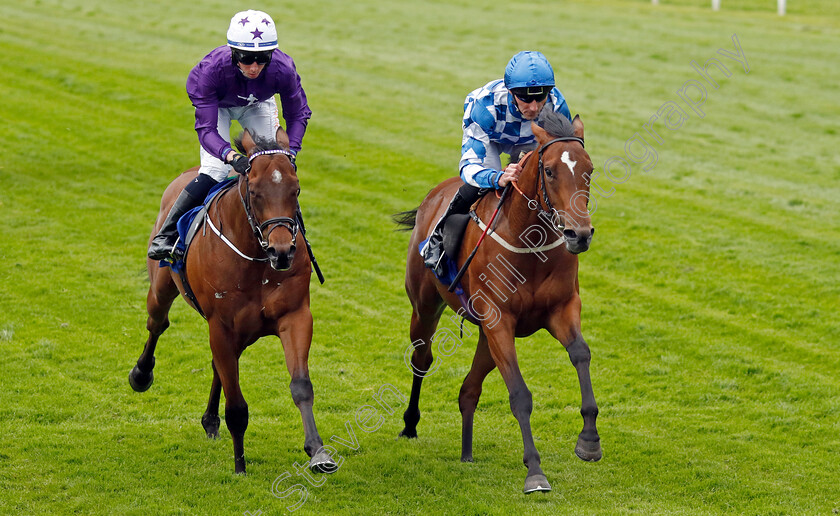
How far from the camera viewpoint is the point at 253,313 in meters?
7.04

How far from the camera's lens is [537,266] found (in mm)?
6852

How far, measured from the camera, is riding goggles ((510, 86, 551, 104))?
6.89 metres

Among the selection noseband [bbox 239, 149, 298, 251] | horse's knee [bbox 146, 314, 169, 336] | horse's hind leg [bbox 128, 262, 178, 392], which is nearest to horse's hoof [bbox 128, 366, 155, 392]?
horse's hind leg [bbox 128, 262, 178, 392]

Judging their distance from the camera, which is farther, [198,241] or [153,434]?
[153,434]

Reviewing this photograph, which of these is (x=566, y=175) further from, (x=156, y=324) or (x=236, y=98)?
(x=156, y=324)

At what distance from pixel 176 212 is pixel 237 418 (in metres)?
1.75

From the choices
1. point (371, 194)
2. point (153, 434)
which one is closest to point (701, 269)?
point (371, 194)

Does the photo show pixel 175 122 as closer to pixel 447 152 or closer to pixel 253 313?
pixel 447 152

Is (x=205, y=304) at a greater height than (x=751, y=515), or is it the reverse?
(x=205, y=304)

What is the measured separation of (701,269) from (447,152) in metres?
6.20

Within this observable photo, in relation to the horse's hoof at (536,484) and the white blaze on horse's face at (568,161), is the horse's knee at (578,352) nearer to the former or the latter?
the horse's hoof at (536,484)

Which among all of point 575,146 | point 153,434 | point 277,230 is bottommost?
point 153,434

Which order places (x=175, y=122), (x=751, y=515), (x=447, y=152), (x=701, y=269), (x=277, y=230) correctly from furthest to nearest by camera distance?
(x=175, y=122) < (x=447, y=152) < (x=701, y=269) < (x=751, y=515) < (x=277, y=230)

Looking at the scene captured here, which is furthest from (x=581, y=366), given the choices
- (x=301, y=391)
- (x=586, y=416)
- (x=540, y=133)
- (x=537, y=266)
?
(x=301, y=391)
